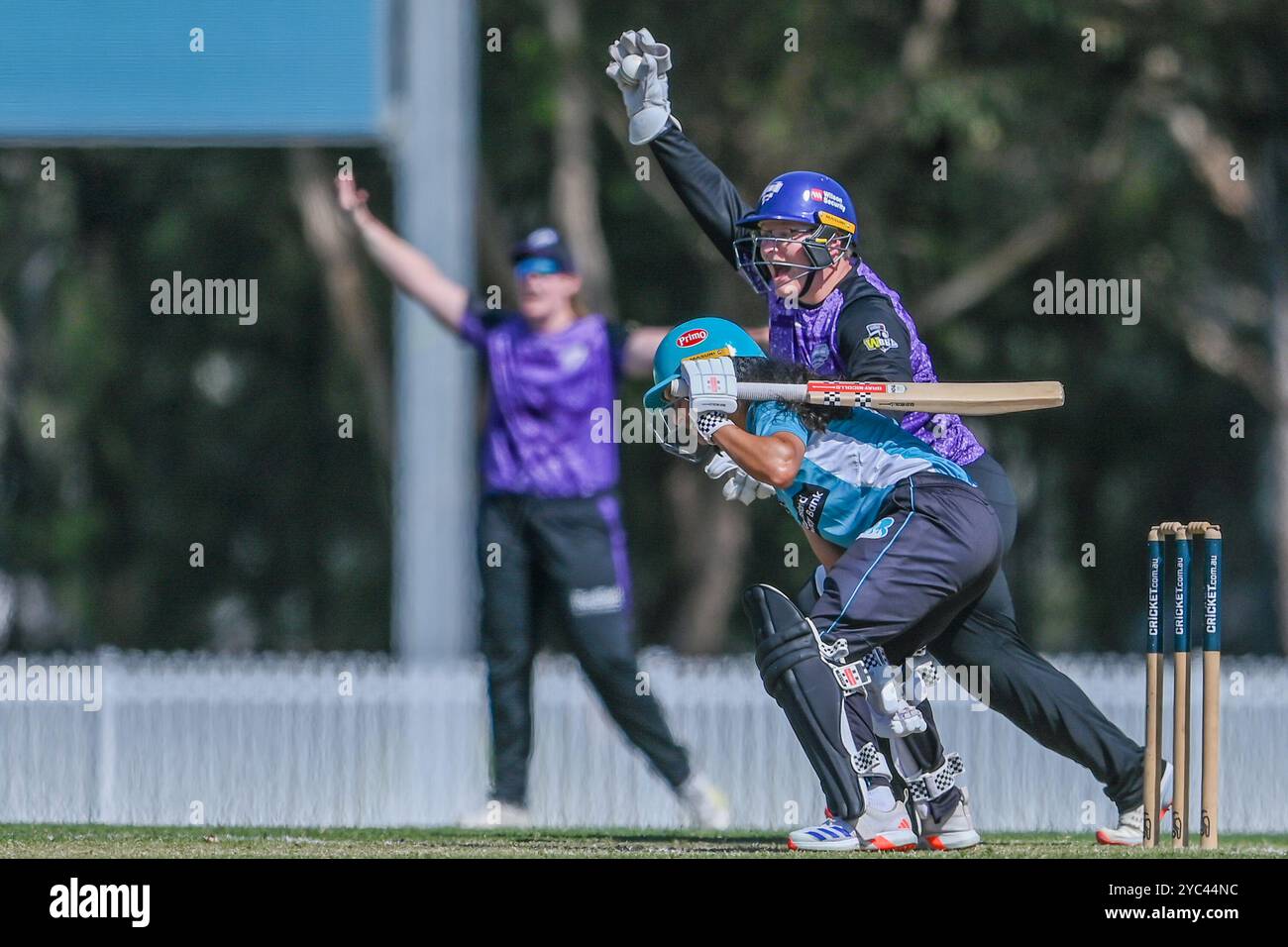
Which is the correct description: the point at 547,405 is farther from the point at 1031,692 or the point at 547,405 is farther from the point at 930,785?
the point at 1031,692

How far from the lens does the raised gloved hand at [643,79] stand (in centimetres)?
759

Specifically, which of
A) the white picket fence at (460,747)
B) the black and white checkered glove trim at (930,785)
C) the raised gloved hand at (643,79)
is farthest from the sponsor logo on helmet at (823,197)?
the white picket fence at (460,747)

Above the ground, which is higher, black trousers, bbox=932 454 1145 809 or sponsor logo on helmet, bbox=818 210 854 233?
→ sponsor logo on helmet, bbox=818 210 854 233

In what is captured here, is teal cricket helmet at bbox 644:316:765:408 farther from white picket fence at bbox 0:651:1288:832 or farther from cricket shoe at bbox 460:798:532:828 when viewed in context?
white picket fence at bbox 0:651:1288:832

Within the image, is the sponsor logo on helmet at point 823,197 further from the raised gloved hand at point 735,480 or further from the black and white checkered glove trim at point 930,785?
the black and white checkered glove trim at point 930,785

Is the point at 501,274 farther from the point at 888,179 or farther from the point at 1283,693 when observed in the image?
the point at 1283,693

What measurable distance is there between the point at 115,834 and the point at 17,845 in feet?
3.22

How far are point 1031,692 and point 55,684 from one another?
735 centimetres

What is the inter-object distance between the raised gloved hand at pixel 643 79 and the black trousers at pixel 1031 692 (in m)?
1.62

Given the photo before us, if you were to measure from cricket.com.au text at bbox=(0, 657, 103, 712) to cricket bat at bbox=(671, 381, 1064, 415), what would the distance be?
6.78 meters

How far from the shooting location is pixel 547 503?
31.0 ft

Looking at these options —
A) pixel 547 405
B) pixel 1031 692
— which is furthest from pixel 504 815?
pixel 1031 692

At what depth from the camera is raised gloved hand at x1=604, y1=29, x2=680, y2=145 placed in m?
7.59

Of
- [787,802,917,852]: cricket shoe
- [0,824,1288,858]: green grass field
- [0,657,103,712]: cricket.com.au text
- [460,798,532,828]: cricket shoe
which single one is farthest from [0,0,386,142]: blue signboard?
[787,802,917,852]: cricket shoe
